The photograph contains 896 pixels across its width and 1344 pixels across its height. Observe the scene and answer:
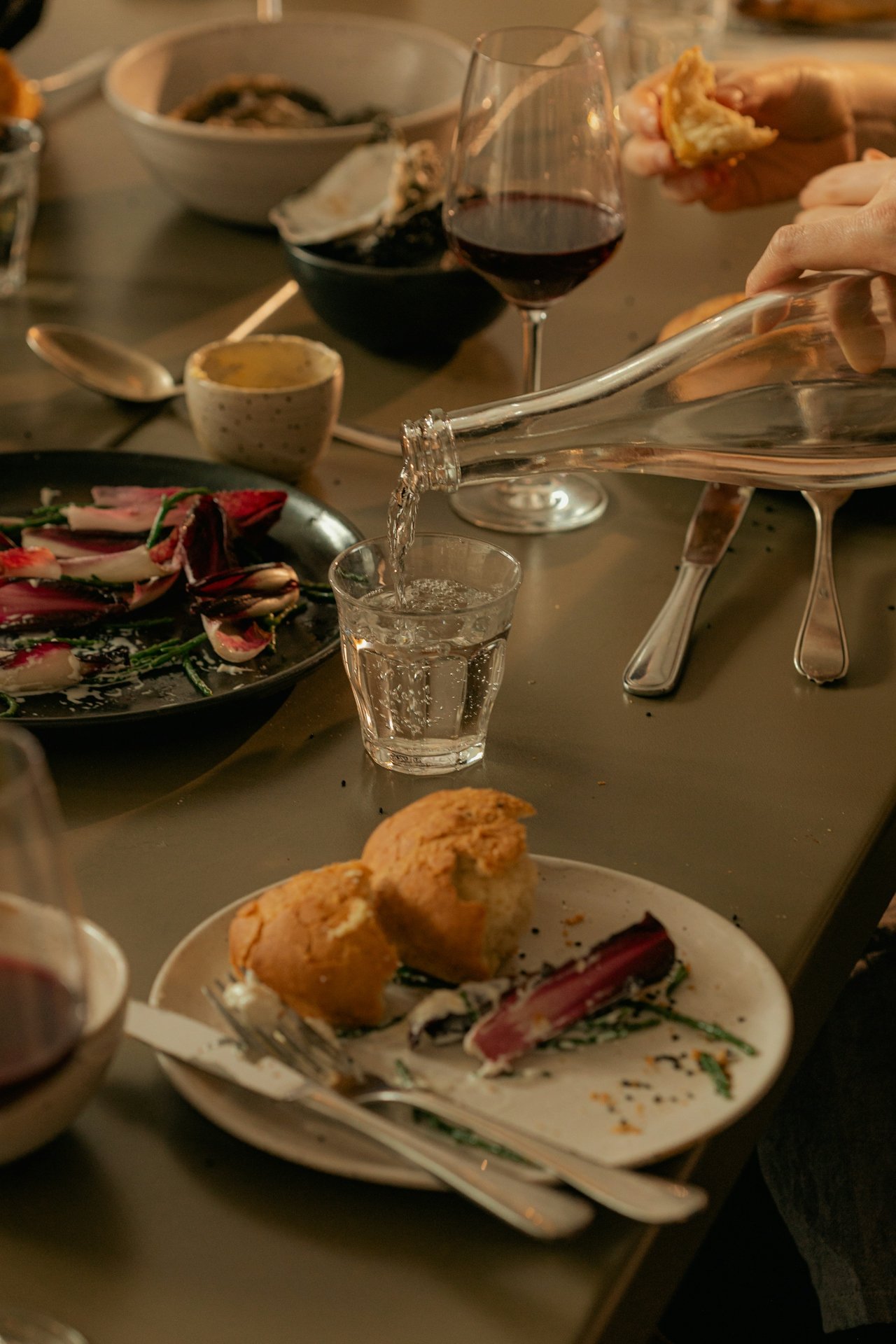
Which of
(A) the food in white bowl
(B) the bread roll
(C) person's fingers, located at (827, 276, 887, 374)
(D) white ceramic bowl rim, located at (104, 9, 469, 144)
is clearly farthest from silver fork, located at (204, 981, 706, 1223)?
(B) the bread roll

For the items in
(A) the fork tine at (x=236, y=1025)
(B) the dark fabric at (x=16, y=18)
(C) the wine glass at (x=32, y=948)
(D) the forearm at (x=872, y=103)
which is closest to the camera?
(C) the wine glass at (x=32, y=948)

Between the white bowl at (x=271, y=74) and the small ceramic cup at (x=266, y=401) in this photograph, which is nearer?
the small ceramic cup at (x=266, y=401)

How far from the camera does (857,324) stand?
2.90 feet

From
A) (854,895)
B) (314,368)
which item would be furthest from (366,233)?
(854,895)

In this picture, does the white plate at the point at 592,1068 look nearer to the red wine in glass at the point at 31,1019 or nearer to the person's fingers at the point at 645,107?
the red wine in glass at the point at 31,1019

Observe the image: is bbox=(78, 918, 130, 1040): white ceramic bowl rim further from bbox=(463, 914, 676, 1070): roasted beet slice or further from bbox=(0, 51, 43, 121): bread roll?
bbox=(0, 51, 43, 121): bread roll

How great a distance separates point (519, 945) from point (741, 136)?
2.88 ft

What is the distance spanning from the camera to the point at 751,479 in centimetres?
99

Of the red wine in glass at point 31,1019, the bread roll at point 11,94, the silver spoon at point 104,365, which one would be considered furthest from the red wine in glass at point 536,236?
the bread roll at point 11,94

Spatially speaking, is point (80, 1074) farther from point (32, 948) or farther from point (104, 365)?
point (104, 365)

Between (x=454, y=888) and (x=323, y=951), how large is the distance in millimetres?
72

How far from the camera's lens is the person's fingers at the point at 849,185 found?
1.14 metres

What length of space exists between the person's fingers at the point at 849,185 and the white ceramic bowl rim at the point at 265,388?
1.44ft

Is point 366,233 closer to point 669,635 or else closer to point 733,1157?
point 669,635
